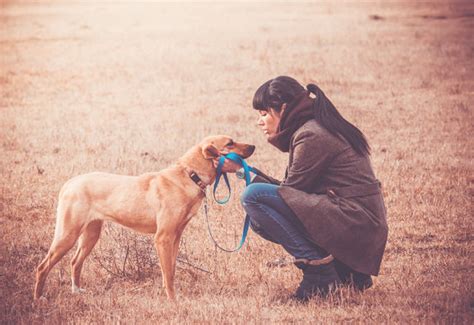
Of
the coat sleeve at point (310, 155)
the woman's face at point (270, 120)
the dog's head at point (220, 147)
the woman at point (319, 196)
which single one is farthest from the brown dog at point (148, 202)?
the coat sleeve at point (310, 155)

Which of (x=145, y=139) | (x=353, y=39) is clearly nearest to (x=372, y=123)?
(x=145, y=139)

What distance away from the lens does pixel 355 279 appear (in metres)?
5.37

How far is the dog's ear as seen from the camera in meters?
5.55

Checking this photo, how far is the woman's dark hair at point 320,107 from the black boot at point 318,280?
103 cm

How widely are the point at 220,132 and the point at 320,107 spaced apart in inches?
278

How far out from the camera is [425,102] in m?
14.0

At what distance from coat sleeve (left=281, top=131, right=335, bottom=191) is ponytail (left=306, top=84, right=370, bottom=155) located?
14 centimetres

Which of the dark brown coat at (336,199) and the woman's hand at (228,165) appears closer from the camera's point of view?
the dark brown coat at (336,199)

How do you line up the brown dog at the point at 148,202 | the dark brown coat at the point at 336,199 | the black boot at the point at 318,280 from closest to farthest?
the dark brown coat at the point at 336,199 < the black boot at the point at 318,280 < the brown dog at the point at 148,202

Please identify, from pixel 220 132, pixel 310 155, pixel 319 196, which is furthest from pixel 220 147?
pixel 220 132

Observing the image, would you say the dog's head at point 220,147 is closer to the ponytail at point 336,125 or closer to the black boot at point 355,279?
the ponytail at point 336,125

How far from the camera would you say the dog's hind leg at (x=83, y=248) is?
582 centimetres

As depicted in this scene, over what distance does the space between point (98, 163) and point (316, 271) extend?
5.69 m

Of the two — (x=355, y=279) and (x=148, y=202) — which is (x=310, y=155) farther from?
(x=148, y=202)
